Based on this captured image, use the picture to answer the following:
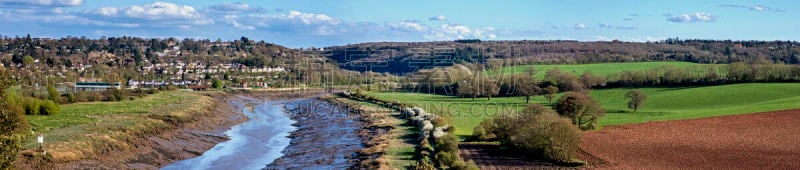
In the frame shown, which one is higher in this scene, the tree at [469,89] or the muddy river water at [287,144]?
the tree at [469,89]

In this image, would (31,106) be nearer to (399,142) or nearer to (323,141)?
(323,141)

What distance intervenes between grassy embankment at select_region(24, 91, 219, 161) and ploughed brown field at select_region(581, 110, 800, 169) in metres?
26.9

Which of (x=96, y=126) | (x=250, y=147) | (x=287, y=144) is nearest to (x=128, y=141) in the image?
(x=96, y=126)

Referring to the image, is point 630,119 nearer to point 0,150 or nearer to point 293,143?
point 293,143

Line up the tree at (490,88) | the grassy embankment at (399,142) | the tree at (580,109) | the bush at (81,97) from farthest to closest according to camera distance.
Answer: the tree at (490,88) → the bush at (81,97) → the tree at (580,109) → the grassy embankment at (399,142)

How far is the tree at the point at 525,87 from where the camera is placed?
98.1m

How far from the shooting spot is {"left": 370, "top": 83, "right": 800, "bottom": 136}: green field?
66250mm

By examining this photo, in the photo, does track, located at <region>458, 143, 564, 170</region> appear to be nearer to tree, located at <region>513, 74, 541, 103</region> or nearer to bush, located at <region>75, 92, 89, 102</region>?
tree, located at <region>513, 74, 541, 103</region>

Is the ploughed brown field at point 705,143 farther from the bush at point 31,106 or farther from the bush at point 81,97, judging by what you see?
the bush at point 81,97

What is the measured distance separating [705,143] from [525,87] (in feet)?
174

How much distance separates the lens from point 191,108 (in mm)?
75062

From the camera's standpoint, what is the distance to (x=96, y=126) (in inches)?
1861

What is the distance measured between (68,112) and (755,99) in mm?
66952

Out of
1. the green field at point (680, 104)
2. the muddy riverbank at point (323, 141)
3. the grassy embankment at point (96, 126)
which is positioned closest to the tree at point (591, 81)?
the green field at point (680, 104)
